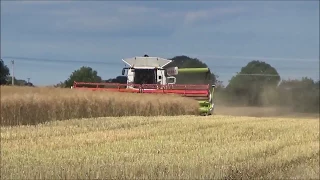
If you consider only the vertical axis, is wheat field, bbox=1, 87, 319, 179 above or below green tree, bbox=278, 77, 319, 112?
below

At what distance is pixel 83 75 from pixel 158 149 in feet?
10.1

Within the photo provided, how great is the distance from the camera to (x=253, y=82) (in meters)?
25.2

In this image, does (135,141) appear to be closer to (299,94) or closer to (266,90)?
(266,90)

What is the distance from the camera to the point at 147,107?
62.4 ft

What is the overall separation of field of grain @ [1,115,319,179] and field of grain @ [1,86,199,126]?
0.93ft

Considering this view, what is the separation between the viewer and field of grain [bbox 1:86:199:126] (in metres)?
14.5

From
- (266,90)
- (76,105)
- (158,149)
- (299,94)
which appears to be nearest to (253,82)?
(266,90)

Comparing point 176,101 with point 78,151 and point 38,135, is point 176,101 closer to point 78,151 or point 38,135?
point 38,135

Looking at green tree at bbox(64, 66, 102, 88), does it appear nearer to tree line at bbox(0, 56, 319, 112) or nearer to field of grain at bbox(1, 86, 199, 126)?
field of grain at bbox(1, 86, 199, 126)

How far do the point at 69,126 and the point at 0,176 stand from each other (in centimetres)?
611

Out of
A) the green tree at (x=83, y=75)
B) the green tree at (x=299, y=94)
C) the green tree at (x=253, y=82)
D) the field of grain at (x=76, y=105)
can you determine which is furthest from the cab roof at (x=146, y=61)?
the green tree at (x=299, y=94)

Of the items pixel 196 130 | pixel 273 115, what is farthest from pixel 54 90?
pixel 273 115

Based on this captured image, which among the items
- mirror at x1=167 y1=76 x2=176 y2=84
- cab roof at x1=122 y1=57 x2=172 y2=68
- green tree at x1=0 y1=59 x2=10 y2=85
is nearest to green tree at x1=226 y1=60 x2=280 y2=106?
mirror at x1=167 y1=76 x2=176 y2=84

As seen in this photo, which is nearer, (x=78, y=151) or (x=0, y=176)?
(x=0, y=176)
